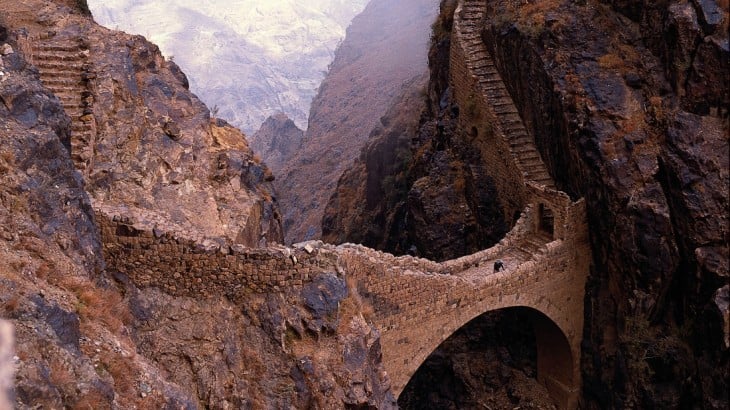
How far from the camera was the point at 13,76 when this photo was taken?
33.2 ft

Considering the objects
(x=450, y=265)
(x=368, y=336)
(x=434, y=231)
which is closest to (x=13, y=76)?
(x=368, y=336)

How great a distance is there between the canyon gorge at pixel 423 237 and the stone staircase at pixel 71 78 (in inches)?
2.2

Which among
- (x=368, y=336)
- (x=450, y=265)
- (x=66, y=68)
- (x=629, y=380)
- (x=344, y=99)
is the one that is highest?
(x=344, y=99)

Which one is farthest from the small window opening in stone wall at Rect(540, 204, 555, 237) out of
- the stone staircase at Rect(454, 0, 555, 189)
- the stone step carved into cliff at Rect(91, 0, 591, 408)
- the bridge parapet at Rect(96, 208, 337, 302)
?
the bridge parapet at Rect(96, 208, 337, 302)

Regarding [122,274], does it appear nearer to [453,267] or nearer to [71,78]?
[71,78]

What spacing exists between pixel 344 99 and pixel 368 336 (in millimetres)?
57975

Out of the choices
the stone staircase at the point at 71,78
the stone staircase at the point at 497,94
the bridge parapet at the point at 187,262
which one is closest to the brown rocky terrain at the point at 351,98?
the stone staircase at the point at 497,94

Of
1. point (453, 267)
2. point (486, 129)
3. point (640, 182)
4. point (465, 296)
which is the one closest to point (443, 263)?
point (453, 267)

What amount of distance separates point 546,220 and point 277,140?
47.4 metres

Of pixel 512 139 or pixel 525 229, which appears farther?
pixel 512 139

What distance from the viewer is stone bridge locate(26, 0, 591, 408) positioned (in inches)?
431

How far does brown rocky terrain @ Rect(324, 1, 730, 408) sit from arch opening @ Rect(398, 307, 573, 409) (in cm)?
66

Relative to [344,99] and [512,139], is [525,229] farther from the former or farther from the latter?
[344,99]

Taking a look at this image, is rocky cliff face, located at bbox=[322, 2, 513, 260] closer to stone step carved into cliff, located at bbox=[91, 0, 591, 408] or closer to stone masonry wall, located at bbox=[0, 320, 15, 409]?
stone step carved into cliff, located at bbox=[91, 0, 591, 408]
